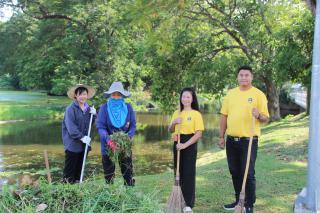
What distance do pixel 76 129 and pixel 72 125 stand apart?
76 mm

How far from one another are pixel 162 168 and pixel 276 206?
389 inches

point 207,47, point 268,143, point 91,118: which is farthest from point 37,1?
point 91,118

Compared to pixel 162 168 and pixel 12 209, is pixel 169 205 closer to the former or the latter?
pixel 12 209

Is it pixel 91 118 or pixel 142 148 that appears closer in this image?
pixel 91 118

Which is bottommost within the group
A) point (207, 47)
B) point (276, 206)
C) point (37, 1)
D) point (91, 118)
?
point (276, 206)

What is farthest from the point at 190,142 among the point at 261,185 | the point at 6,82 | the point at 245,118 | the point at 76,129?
the point at 6,82

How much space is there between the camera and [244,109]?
5.09 m

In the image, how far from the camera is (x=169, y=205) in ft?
15.9

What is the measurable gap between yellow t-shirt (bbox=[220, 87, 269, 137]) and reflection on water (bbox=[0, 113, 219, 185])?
6.59 metres

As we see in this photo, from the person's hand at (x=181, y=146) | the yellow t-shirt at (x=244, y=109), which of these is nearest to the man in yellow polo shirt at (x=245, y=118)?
the yellow t-shirt at (x=244, y=109)

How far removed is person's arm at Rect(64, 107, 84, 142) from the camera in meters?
5.86

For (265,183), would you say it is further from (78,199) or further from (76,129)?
(78,199)

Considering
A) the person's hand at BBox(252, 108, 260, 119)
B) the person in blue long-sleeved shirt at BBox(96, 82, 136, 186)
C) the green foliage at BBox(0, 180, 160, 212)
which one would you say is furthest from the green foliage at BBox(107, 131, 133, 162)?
the green foliage at BBox(0, 180, 160, 212)

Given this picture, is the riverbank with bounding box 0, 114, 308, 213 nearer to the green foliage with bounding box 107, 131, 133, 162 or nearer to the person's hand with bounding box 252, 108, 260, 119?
the green foliage with bounding box 107, 131, 133, 162
